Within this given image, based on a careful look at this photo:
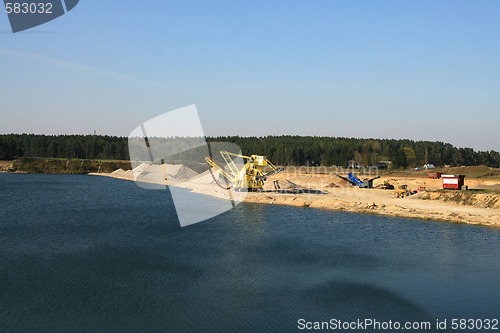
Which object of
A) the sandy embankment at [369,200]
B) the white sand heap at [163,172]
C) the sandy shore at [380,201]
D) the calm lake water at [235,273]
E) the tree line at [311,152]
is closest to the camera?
the calm lake water at [235,273]

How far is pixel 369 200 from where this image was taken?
5269 centimetres

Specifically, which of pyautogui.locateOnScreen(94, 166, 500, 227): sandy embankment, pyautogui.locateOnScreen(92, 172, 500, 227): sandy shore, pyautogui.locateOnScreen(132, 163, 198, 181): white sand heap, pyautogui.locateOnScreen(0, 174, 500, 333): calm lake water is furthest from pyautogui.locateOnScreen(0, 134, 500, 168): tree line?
pyautogui.locateOnScreen(0, 174, 500, 333): calm lake water

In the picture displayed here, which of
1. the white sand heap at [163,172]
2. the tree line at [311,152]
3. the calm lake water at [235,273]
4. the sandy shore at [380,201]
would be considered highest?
the tree line at [311,152]

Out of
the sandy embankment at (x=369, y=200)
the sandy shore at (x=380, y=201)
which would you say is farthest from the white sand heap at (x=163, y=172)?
the sandy shore at (x=380, y=201)

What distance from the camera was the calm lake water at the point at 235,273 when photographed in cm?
1867

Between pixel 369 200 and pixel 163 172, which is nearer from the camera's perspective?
pixel 369 200

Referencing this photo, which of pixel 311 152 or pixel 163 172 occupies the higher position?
pixel 311 152

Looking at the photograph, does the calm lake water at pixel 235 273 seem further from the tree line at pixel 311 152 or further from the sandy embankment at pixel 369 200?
the tree line at pixel 311 152

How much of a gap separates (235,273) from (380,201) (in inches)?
1234

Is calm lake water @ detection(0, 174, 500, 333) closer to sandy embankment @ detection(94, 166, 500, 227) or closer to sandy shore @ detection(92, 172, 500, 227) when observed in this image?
sandy shore @ detection(92, 172, 500, 227)

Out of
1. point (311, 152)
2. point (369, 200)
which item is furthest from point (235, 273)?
point (311, 152)

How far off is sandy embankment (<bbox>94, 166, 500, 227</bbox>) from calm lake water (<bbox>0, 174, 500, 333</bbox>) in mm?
3233

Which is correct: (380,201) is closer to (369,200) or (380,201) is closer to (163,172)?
(369,200)

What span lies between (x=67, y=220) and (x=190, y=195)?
29106mm
